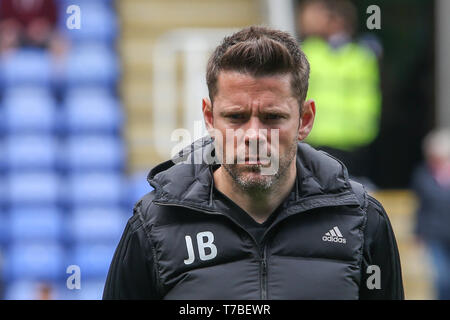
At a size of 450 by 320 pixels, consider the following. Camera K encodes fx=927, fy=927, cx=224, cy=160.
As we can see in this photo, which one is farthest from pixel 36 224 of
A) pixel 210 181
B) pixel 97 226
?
pixel 210 181

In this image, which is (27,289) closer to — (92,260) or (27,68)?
(92,260)

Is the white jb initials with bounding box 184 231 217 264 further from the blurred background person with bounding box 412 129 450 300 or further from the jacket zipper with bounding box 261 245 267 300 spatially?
the blurred background person with bounding box 412 129 450 300

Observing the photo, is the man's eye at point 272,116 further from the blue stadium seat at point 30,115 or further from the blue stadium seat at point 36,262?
the blue stadium seat at point 30,115

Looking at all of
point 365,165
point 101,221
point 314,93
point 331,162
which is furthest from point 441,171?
point 331,162

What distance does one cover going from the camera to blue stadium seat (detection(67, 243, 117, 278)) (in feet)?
24.9

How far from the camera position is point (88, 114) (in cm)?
814

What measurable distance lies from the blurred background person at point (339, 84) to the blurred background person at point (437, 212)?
0.86m

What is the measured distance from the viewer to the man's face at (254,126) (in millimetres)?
2975

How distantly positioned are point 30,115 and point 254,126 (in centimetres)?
543

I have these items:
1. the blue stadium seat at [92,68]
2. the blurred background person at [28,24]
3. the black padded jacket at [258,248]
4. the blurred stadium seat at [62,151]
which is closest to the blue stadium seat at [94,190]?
the blurred stadium seat at [62,151]

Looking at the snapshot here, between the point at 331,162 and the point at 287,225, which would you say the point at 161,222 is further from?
the point at 331,162

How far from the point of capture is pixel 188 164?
3.25m

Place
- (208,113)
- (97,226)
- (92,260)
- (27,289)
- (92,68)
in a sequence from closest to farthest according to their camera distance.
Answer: (208,113), (27,289), (92,260), (97,226), (92,68)

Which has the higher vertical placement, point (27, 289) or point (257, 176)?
point (257, 176)
